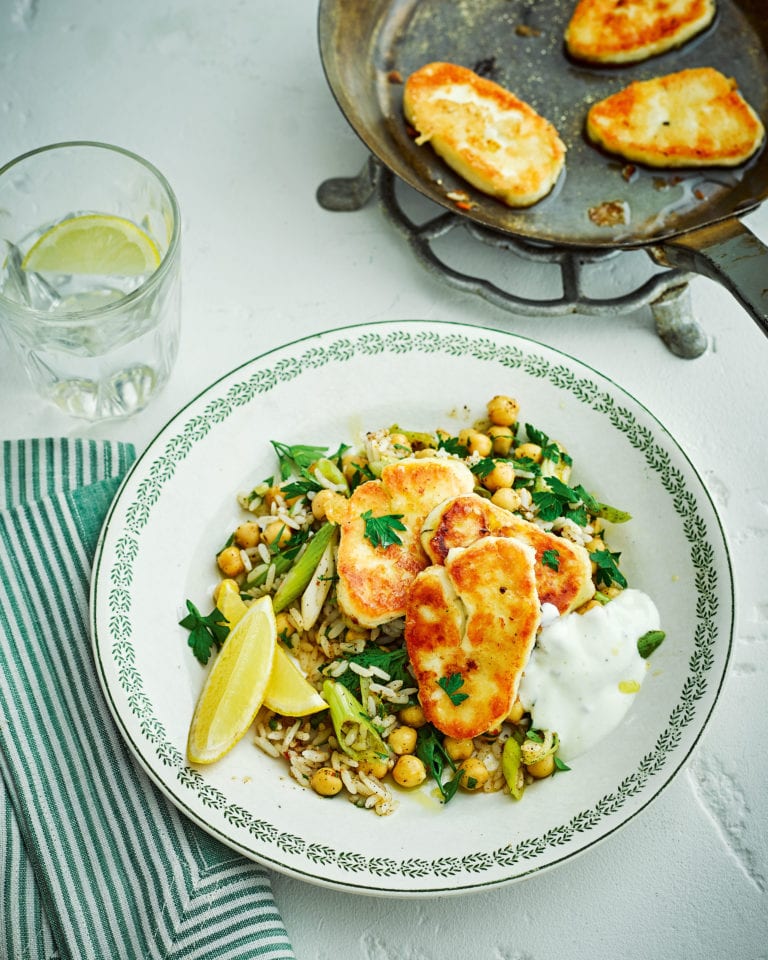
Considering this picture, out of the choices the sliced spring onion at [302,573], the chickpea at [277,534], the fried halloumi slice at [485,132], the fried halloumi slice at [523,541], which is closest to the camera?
the fried halloumi slice at [523,541]

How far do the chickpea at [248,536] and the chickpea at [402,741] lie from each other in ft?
2.54

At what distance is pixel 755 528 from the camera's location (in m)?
3.45

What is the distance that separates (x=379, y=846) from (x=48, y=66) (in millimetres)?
3744

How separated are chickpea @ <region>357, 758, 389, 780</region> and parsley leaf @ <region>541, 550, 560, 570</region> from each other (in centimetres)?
75

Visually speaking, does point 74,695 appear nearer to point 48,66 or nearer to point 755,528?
point 755,528

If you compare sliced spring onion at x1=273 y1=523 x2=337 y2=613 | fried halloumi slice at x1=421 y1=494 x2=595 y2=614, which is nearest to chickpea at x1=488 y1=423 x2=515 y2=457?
fried halloumi slice at x1=421 y1=494 x2=595 y2=614

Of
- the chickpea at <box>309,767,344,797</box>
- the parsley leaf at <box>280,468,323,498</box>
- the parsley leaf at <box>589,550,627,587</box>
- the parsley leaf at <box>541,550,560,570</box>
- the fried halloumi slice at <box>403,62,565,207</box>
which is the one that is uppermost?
the fried halloumi slice at <box>403,62,565,207</box>

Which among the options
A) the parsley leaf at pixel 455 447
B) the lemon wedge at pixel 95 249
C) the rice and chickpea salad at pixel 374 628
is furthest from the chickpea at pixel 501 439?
the lemon wedge at pixel 95 249

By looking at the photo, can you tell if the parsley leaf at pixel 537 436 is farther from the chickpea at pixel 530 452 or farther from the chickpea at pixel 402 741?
the chickpea at pixel 402 741

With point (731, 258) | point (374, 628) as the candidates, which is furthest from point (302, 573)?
point (731, 258)

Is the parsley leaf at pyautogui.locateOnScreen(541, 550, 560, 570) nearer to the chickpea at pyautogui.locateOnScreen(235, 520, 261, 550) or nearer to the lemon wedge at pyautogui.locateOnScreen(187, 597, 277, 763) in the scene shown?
the lemon wedge at pyautogui.locateOnScreen(187, 597, 277, 763)

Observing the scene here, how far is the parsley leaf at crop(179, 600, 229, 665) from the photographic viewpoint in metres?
2.91

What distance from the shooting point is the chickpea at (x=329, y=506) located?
2.98 metres

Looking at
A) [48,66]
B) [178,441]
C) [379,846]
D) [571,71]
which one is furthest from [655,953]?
[48,66]
